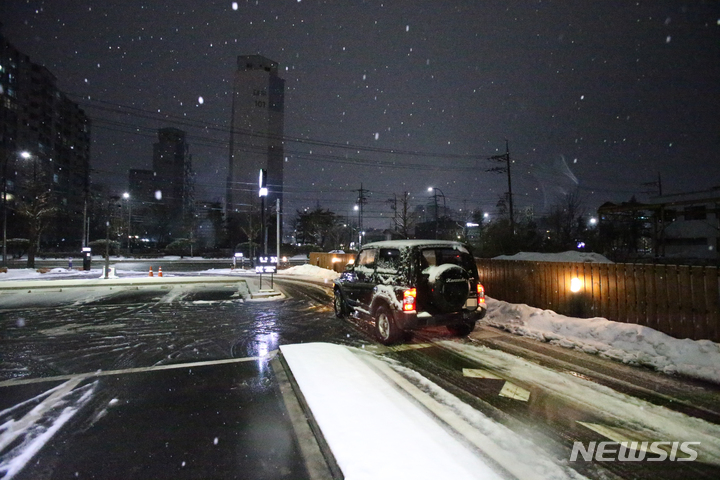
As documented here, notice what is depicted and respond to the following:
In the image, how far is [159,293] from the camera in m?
14.9

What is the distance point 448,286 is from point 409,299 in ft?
2.66

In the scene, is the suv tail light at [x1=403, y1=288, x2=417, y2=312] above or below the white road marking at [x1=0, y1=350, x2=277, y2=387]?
above

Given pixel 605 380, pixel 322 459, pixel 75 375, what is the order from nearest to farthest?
pixel 322 459 → pixel 605 380 → pixel 75 375

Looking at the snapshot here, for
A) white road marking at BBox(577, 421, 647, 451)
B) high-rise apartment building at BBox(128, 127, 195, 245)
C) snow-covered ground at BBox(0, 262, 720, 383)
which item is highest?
high-rise apartment building at BBox(128, 127, 195, 245)

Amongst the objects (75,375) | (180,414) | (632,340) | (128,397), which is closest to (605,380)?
(632,340)

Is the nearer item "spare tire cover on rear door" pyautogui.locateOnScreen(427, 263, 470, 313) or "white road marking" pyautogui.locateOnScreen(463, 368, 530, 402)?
"white road marking" pyautogui.locateOnScreen(463, 368, 530, 402)

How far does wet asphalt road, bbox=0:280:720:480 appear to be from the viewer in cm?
311

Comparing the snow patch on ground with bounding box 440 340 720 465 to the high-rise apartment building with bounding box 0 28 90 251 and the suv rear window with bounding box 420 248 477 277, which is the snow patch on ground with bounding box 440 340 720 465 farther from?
the high-rise apartment building with bounding box 0 28 90 251

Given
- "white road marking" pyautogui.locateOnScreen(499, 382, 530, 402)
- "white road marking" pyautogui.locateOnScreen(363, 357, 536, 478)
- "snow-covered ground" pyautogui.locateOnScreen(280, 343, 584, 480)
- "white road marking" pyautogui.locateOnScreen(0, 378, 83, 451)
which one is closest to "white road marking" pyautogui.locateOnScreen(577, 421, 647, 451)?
"white road marking" pyautogui.locateOnScreen(499, 382, 530, 402)

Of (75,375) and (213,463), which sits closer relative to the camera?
(213,463)

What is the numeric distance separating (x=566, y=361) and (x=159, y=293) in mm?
15071

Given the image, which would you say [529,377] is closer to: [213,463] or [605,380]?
[605,380]

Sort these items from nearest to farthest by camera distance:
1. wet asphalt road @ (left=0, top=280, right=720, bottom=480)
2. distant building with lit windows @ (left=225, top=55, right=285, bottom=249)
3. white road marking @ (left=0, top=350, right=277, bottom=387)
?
wet asphalt road @ (left=0, top=280, right=720, bottom=480), white road marking @ (left=0, top=350, right=277, bottom=387), distant building with lit windows @ (left=225, top=55, right=285, bottom=249)

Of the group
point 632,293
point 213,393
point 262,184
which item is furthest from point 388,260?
point 262,184
